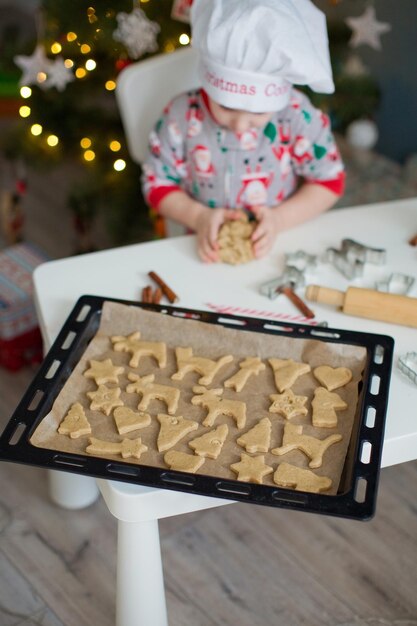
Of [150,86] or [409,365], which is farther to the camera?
[150,86]

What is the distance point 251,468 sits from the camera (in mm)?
890

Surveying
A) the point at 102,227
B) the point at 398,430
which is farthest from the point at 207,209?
the point at 102,227

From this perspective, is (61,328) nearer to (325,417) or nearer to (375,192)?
(325,417)

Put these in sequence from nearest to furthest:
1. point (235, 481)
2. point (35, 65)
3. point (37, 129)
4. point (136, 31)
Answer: point (235, 481) < point (136, 31) < point (35, 65) < point (37, 129)

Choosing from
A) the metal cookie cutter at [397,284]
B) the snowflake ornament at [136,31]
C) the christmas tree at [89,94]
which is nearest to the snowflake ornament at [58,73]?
the christmas tree at [89,94]

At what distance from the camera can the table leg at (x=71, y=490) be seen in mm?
1503

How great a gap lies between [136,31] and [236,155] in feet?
1.45

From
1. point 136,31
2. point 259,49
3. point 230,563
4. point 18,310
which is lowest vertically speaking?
point 230,563

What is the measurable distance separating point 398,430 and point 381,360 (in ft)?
0.38

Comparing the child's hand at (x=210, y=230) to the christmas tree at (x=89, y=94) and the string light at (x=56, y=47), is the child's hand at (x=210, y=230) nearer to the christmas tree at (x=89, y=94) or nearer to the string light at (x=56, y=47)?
the christmas tree at (x=89, y=94)

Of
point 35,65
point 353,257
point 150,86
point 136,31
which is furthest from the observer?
point 35,65

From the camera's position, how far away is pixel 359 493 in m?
0.88

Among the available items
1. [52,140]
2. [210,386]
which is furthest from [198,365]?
[52,140]

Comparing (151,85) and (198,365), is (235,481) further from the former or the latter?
(151,85)
